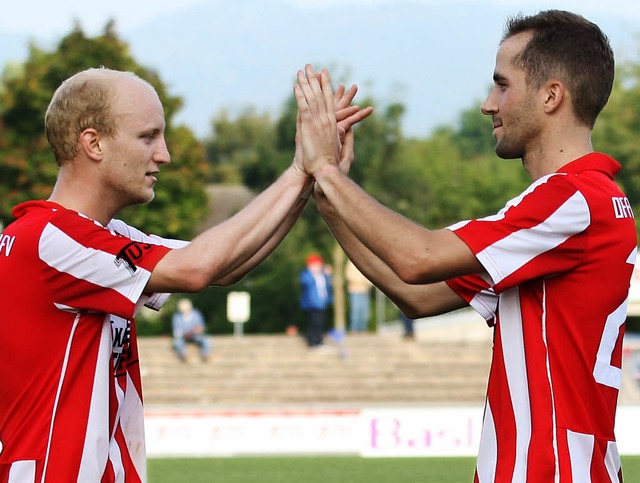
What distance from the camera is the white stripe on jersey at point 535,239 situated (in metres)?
→ 3.93

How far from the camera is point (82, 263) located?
158 inches

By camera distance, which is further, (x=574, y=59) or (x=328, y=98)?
(x=328, y=98)

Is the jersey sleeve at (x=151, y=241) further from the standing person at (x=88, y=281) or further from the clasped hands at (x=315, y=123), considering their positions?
the clasped hands at (x=315, y=123)

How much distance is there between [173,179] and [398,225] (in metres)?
39.3

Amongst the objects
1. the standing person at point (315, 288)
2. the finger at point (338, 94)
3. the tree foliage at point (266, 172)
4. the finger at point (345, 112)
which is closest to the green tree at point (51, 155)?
the tree foliage at point (266, 172)

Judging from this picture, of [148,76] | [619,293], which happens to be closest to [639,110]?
[148,76]

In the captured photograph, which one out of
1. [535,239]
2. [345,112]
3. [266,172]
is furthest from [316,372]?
[266,172]

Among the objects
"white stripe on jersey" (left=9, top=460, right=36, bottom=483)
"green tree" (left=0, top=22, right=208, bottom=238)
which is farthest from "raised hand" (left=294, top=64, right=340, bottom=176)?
"green tree" (left=0, top=22, right=208, bottom=238)

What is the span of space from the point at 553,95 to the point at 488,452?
127 centimetres

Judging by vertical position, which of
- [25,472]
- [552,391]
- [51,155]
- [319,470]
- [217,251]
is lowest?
[319,470]

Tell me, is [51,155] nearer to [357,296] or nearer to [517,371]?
[357,296]

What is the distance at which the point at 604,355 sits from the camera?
4.04 metres

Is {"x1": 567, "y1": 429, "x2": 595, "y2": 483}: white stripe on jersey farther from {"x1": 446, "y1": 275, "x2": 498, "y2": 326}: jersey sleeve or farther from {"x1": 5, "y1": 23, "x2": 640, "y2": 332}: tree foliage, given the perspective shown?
{"x1": 5, "y1": 23, "x2": 640, "y2": 332}: tree foliage

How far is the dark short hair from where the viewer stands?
13.7 feet
